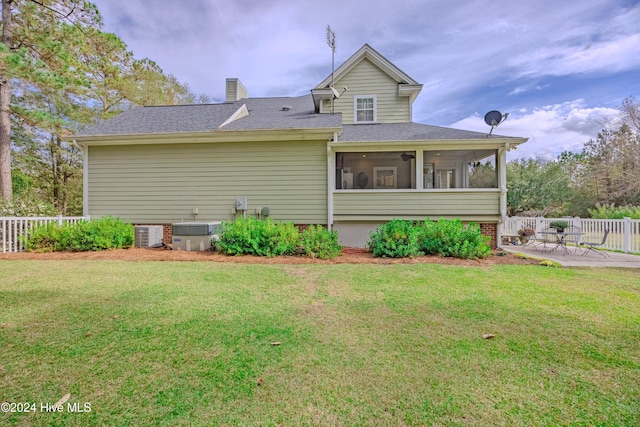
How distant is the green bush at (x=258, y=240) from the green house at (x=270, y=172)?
1.64 metres

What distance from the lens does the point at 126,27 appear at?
44.4 ft

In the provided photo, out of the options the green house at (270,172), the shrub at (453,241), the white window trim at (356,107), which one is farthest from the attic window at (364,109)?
the shrub at (453,241)

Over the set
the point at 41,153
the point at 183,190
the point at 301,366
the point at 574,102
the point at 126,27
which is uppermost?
the point at 126,27

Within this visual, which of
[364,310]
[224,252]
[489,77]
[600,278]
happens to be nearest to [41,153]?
[224,252]

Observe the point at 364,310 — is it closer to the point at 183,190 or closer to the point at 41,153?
the point at 183,190

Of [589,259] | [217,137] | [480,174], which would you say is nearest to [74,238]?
[217,137]

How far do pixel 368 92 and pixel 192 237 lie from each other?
8.58 m

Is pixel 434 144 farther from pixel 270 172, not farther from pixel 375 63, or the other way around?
pixel 270 172

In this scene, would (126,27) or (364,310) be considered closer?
(364,310)

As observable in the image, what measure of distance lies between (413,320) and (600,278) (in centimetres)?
444

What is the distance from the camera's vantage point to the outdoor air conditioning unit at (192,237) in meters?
7.62

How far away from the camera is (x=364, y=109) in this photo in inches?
440

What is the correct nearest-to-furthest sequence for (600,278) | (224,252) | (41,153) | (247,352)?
1. (247,352)
2. (600,278)
3. (224,252)
4. (41,153)

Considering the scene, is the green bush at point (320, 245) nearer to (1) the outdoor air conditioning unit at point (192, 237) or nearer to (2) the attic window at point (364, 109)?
(1) the outdoor air conditioning unit at point (192, 237)
